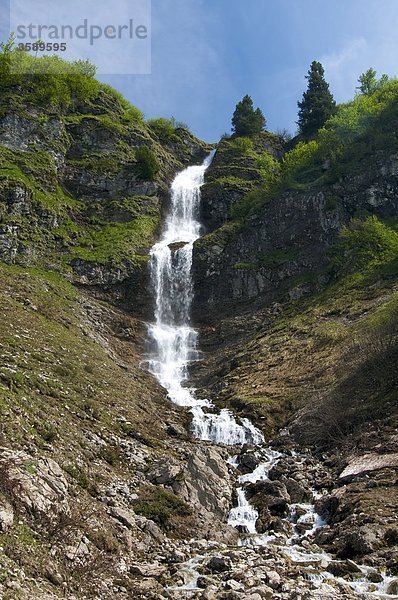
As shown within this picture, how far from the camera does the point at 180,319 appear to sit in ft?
144

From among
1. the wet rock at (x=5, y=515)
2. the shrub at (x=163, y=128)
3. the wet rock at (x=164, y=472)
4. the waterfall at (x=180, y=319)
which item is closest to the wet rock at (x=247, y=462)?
the waterfall at (x=180, y=319)

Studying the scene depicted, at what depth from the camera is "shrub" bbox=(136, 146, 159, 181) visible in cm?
5744

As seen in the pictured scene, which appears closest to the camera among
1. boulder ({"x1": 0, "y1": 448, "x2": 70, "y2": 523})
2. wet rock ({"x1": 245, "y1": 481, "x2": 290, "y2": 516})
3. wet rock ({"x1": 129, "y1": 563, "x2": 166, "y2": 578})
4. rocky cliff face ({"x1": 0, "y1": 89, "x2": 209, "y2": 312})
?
boulder ({"x1": 0, "y1": 448, "x2": 70, "y2": 523})

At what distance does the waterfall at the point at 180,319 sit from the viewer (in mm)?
26812

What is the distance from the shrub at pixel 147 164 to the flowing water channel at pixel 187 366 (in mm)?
3838

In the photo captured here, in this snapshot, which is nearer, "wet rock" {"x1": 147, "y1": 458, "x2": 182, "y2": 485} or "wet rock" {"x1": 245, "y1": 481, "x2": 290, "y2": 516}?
"wet rock" {"x1": 147, "y1": 458, "x2": 182, "y2": 485}

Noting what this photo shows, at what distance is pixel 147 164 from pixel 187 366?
30.6 metres

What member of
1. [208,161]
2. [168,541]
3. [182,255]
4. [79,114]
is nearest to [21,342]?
[168,541]

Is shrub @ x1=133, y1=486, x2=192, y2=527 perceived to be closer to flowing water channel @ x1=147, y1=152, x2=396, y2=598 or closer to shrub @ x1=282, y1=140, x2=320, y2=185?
flowing water channel @ x1=147, y1=152, x2=396, y2=598

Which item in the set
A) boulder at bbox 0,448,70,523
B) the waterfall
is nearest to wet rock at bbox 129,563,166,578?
boulder at bbox 0,448,70,523

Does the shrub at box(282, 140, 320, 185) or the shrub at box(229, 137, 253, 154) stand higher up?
the shrub at box(229, 137, 253, 154)

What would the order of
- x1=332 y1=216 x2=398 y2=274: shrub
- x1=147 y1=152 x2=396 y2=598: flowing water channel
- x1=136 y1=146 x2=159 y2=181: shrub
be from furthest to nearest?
x1=136 y1=146 x2=159 y2=181: shrub < x1=332 y1=216 x2=398 y2=274: shrub < x1=147 y1=152 x2=396 y2=598: flowing water channel

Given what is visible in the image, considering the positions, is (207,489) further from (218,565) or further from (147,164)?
(147,164)

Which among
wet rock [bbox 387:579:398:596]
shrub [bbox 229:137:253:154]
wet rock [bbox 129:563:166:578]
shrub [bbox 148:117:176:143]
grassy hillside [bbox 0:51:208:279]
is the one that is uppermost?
shrub [bbox 148:117:176:143]
